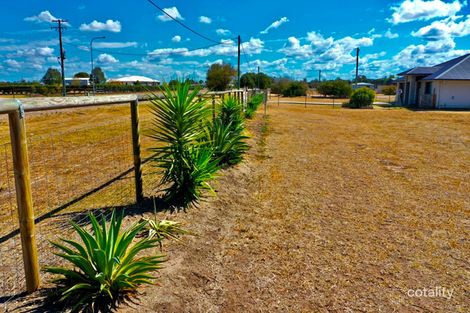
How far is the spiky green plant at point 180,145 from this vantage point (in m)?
5.09

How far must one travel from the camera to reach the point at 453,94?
2962cm

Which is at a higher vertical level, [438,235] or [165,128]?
[165,128]

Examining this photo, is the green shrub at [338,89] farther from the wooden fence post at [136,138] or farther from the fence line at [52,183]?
the wooden fence post at [136,138]

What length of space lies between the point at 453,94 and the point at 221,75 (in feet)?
122

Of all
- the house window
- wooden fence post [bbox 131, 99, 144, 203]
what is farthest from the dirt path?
the house window

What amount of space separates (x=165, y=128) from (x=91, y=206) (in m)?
1.49

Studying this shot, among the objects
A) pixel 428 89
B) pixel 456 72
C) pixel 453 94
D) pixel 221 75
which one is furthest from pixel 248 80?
pixel 453 94

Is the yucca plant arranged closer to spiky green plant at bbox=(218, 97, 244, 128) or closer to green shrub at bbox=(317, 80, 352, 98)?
spiky green plant at bbox=(218, 97, 244, 128)

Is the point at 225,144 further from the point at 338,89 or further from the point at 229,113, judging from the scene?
the point at 338,89

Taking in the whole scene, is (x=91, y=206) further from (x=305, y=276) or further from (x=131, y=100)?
(x=305, y=276)

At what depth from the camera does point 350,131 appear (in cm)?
1516

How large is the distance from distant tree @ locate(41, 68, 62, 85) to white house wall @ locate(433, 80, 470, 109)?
67.7 m

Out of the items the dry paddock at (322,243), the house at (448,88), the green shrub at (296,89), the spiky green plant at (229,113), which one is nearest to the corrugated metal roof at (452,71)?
the house at (448,88)

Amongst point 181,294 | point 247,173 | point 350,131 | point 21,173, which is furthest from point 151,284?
point 350,131
